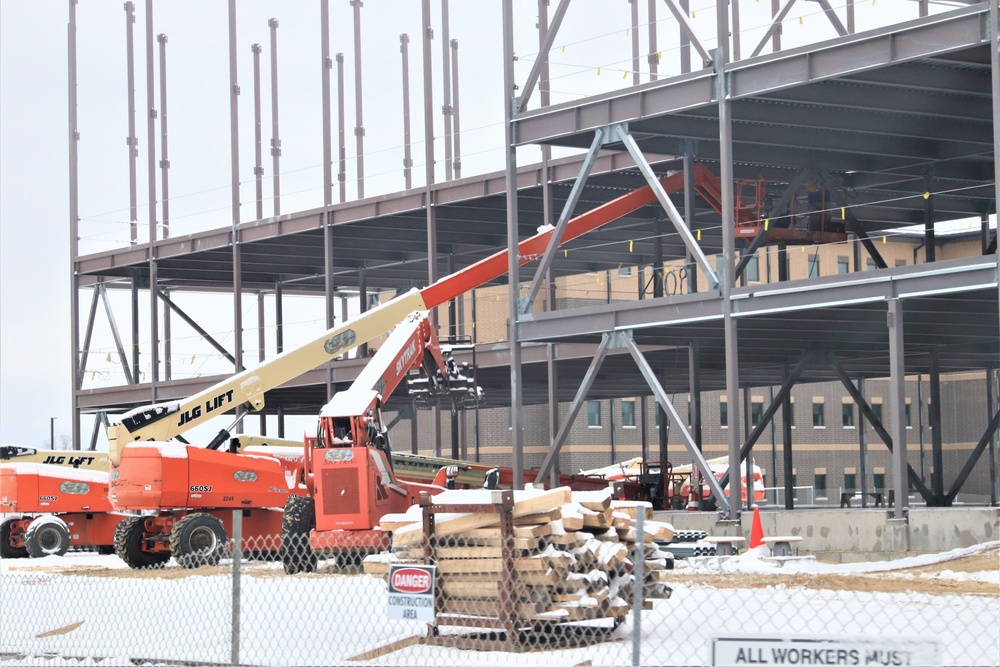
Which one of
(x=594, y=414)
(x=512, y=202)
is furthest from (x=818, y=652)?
(x=594, y=414)

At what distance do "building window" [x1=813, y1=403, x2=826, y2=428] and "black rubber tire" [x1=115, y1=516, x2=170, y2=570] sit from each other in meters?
54.6

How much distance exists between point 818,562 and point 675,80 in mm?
8752

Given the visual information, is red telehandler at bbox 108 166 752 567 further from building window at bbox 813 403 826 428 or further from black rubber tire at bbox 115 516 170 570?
building window at bbox 813 403 826 428

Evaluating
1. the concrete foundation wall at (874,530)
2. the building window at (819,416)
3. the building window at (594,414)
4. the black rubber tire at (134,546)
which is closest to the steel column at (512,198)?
the concrete foundation wall at (874,530)

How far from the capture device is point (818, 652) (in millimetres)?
6805

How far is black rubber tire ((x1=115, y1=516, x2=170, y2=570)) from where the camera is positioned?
25016 millimetres

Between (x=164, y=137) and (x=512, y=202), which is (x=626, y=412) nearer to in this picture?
(x=164, y=137)

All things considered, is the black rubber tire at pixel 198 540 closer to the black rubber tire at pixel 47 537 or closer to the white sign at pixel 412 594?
the black rubber tire at pixel 47 537

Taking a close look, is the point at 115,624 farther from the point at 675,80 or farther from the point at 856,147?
the point at 856,147

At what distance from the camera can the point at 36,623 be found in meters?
14.7

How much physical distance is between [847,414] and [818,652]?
71.7 metres

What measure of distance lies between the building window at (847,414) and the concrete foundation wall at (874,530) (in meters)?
54.1

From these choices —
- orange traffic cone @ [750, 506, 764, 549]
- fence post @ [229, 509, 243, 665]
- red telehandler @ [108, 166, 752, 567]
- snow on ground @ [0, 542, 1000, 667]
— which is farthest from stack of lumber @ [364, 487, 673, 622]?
red telehandler @ [108, 166, 752, 567]

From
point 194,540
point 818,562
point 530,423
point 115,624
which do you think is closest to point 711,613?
point 115,624
